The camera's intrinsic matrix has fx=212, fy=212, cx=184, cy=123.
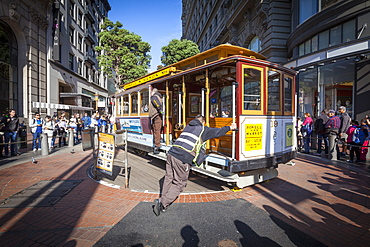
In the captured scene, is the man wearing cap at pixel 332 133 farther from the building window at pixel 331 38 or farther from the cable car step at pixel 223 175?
the cable car step at pixel 223 175

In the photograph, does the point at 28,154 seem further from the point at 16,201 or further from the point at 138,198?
the point at 138,198

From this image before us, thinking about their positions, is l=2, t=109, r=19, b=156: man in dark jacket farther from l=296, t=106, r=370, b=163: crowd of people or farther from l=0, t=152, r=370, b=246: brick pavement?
l=296, t=106, r=370, b=163: crowd of people

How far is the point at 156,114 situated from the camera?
22.2 ft

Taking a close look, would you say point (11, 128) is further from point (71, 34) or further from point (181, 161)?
point (71, 34)

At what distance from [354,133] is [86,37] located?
32.5m

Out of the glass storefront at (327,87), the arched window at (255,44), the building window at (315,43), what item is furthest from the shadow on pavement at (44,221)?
the arched window at (255,44)

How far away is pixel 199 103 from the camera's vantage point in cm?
802

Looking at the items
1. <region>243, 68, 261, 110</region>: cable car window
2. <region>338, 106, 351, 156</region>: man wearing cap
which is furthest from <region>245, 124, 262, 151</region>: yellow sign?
<region>338, 106, 351, 156</region>: man wearing cap

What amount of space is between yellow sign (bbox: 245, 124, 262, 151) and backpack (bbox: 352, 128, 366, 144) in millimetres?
5108

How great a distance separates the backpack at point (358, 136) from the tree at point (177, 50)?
1851cm

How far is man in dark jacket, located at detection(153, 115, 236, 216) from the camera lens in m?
3.87

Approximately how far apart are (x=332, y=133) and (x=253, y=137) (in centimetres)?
594

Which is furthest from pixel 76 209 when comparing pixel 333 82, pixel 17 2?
pixel 17 2

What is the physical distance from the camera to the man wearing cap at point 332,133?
802cm
